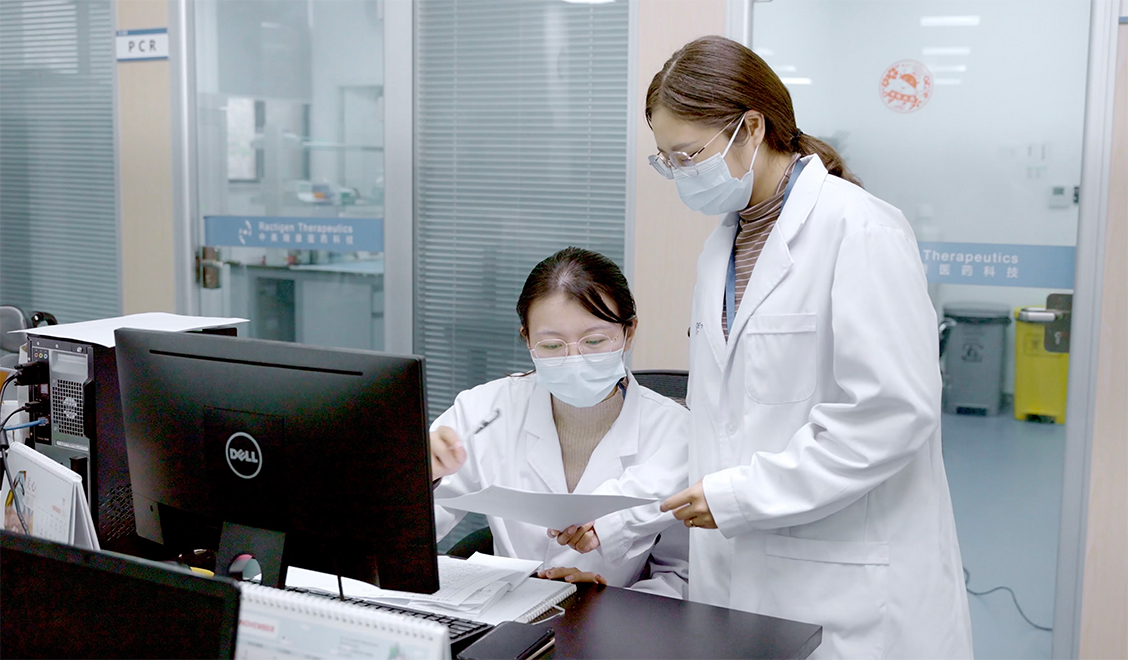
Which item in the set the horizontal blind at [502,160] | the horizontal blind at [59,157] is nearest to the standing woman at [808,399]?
the horizontal blind at [502,160]

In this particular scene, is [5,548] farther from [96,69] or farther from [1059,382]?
[96,69]

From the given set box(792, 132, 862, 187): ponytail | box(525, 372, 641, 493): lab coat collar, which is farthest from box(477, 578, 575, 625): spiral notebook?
box(792, 132, 862, 187): ponytail

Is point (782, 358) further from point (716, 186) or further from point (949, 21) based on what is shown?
point (949, 21)

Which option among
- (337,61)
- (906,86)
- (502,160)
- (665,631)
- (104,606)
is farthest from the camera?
(337,61)

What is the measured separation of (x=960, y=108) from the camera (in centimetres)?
239

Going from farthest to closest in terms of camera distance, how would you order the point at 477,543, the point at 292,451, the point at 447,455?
1. the point at 477,543
2. the point at 447,455
3. the point at 292,451

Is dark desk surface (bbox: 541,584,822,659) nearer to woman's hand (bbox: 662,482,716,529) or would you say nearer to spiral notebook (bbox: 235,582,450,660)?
woman's hand (bbox: 662,482,716,529)

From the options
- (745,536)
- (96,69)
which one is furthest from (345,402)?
(96,69)

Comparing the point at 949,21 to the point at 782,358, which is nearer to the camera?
the point at 782,358

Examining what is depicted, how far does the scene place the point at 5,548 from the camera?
95 cm

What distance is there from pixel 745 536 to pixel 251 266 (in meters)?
2.33

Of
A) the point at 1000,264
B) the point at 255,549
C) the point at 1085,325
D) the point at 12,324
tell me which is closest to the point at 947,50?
the point at 1000,264

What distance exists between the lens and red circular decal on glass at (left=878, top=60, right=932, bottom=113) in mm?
2416

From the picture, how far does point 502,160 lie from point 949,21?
126 cm
